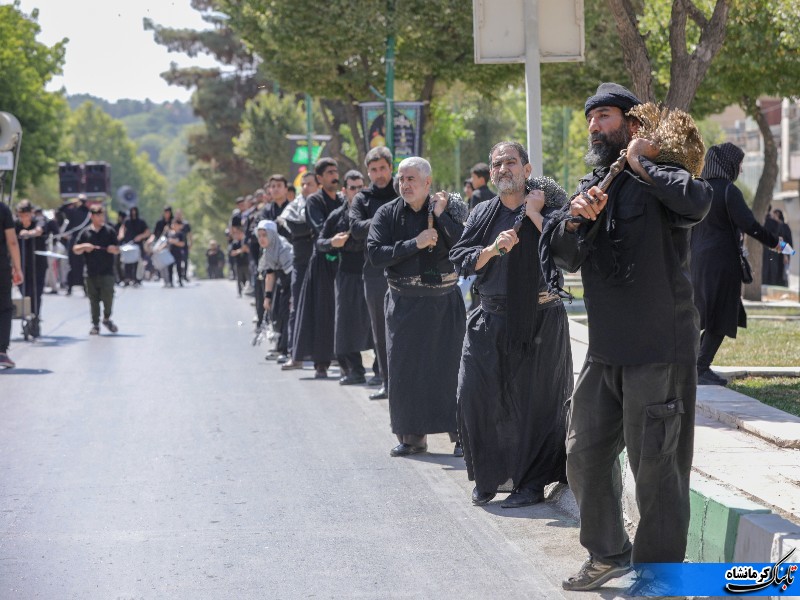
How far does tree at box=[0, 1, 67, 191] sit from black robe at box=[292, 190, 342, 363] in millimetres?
46733

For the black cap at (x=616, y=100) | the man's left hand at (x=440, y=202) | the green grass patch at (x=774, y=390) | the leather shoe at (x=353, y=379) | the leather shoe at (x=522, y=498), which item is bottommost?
the leather shoe at (x=353, y=379)

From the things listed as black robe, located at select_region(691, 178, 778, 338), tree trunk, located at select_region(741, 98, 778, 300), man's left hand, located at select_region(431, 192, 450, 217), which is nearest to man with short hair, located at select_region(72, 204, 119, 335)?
black robe, located at select_region(691, 178, 778, 338)

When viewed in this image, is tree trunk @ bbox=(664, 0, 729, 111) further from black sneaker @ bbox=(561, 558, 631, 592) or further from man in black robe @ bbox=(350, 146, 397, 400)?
black sneaker @ bbox=(561, 558, 631, 592)

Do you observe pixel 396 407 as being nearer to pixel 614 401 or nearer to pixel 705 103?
pixel 614 401

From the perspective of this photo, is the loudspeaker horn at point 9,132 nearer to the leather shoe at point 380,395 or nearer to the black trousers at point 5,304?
the black trousers at point 5,304

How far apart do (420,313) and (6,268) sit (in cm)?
740

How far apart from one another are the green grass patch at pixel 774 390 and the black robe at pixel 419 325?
7.91ft

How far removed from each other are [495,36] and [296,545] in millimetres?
5130

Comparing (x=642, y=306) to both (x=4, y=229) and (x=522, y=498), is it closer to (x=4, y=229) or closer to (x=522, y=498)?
(x=522, y=498)

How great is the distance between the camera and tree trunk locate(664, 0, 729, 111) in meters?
13.7

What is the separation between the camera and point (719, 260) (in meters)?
11.9

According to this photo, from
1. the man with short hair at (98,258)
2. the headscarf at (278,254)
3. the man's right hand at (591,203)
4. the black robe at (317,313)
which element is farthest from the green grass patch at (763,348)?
the man with short hair at (98,258)

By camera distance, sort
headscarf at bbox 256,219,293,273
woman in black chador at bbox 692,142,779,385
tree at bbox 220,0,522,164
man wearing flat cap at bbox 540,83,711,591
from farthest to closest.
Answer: tree at bbox 220,0,522,164, headscarf at bbox 256,219,293,273, woman in black chador at bbox 692,142,779,385, man wearing flat cap at bbox 540,83,711,591

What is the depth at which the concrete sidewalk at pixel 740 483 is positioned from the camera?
18.8ft
